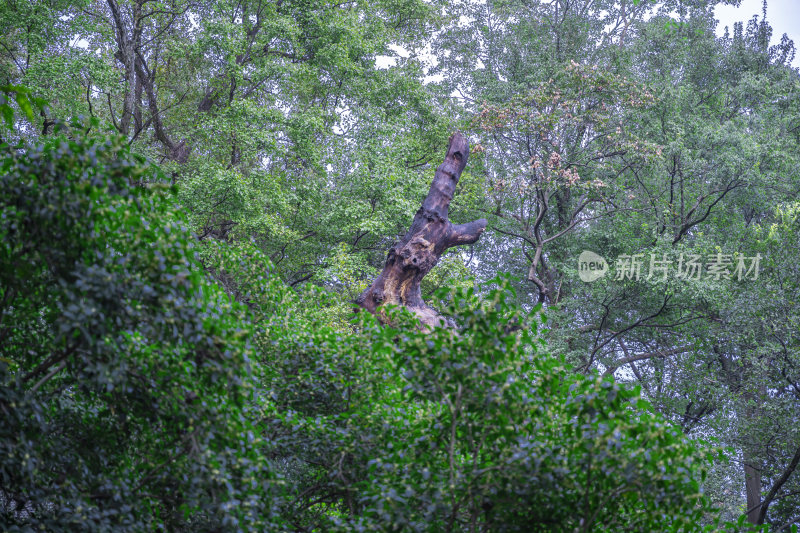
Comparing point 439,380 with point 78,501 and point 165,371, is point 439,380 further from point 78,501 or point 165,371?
point 78,501

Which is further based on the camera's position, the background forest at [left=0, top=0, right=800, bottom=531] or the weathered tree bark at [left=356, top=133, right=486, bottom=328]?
the weathered tree bark at [left=356, top=133, right=486, bottom=328]

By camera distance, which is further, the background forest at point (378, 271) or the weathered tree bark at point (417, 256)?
the weathered tree bark at point (417, 256)

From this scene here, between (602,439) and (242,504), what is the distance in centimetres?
176

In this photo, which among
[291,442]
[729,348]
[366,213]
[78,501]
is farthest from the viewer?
[366,213]

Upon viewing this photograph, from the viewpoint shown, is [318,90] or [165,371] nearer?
[165,371]

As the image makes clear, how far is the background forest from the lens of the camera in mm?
3281

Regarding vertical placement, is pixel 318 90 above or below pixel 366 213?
above

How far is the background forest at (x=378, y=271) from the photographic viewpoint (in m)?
3.28

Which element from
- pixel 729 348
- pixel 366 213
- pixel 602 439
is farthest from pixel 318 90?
pixel 602 439

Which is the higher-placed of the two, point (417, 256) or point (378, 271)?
point (378, 271)

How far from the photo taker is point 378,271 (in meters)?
17.2

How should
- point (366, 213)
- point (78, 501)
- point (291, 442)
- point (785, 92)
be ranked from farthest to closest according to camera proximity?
point (785, 92) → point (366, 213) → point (291, 442) → point (78, 501)

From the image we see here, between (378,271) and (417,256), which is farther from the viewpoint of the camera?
(378,271)

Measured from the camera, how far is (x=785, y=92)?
17.0 meters
